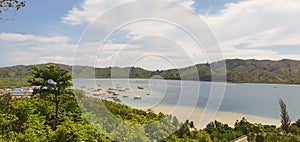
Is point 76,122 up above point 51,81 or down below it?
below

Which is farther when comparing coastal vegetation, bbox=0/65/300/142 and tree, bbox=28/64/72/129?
tree, bbox=28/64/72/129

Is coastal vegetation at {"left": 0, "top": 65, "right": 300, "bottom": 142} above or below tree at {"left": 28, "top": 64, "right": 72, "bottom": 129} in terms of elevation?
below

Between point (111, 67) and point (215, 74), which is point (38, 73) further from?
point (215, 74)

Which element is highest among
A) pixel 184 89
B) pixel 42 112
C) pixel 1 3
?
pixel 1 3

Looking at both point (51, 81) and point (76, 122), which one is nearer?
point (76, 122)

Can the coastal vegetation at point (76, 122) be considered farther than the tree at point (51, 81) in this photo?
No

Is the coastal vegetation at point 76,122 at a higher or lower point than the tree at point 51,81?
lower

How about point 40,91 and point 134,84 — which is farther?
point 40,91

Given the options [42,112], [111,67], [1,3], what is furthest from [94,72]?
[42,112]
